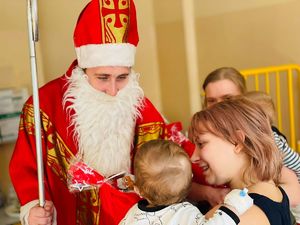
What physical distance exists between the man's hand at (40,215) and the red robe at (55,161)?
0.12m

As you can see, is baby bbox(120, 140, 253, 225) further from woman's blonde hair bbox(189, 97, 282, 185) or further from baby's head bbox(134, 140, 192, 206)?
woman's blonde hair bbox(189, 97, 282, 185)

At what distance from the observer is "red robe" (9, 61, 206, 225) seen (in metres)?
1.49

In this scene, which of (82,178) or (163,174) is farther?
(82,178)

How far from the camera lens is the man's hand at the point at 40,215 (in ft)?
4.29

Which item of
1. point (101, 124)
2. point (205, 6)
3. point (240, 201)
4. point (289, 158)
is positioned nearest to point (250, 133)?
point (240, 201)

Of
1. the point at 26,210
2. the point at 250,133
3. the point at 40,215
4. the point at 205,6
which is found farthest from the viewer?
→ the point at 205,6

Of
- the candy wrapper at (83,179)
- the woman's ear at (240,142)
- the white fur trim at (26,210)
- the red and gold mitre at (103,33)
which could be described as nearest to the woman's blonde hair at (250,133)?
the woman's ear at (240,142)

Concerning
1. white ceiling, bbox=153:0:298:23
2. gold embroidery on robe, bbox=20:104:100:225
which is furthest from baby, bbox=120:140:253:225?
white ceiling, bbox=153:0:298:23

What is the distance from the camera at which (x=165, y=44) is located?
3334mm

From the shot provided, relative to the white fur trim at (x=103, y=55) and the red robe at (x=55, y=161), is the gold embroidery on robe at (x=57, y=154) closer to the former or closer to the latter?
the red robe at (x=55, y=161)

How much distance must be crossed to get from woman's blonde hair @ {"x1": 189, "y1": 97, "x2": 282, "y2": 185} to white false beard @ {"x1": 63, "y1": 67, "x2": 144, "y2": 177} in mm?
470

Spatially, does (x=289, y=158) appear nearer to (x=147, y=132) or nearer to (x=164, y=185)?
(x=147, y=132)

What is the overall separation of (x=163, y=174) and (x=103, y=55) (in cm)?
60

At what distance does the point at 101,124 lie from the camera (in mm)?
1614
